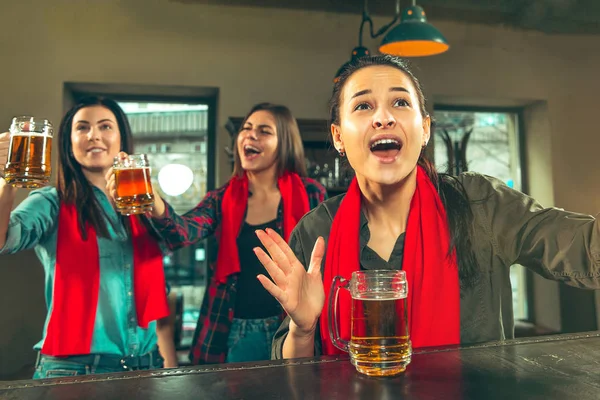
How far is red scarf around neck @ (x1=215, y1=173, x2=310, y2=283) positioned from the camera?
202cm

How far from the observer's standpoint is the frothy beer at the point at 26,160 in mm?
1397

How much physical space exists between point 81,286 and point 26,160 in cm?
48

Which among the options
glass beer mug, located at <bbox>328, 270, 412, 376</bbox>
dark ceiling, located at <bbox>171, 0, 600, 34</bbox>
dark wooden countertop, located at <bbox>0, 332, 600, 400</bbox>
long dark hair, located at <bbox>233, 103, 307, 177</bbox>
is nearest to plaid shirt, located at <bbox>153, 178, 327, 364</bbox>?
long dark hair, located at <bbox>233, 103, 307, 177</bbox>

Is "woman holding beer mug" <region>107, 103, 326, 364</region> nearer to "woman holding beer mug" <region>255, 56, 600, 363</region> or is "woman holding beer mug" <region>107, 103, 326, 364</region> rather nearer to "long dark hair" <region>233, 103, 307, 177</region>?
"long dark hair" <region>233, 103, 307, 177</region>

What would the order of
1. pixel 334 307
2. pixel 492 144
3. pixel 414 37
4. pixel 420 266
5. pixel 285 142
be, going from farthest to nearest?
pixel 492 144 → pixel 414 37 → pixel 285 142 → pixel 420 266 → pixel 334 307

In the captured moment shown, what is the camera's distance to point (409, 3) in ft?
13.1

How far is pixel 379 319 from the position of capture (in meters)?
0.88

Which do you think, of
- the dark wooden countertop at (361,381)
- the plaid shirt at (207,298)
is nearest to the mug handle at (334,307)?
the dark wooden countertop at (361,381)

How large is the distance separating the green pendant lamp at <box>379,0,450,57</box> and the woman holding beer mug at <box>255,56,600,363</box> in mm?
1458

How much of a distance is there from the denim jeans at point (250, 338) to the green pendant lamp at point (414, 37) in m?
1.69

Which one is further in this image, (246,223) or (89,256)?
(246,223)

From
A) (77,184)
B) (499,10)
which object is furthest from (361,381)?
(499,10)

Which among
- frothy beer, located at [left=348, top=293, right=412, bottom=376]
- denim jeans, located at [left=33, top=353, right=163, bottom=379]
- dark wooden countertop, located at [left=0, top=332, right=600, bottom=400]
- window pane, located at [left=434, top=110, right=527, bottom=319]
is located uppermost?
window pane, located at [left=434, top=110, right=527, bottom=319]

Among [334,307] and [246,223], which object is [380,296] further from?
[246,223]
